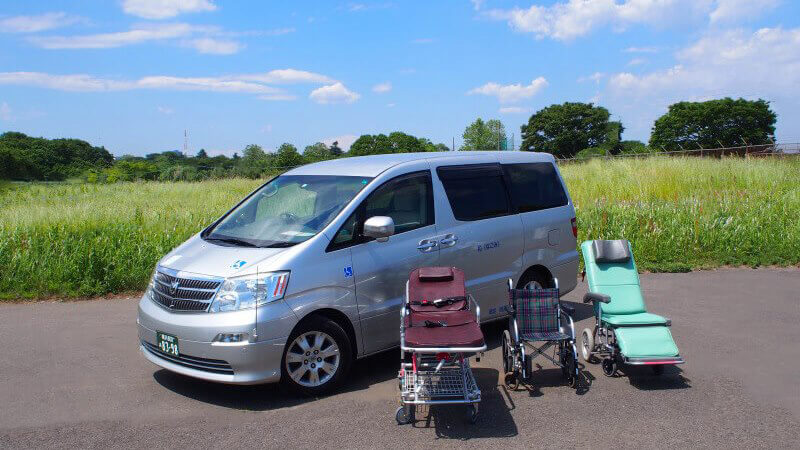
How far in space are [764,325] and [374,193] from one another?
5.37m

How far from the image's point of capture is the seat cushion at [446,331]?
5164mm

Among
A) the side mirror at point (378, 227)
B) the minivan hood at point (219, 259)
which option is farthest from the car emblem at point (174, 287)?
the side mirror at point (378, 227)

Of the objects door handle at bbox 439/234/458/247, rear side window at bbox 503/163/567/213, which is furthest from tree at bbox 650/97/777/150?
door handle at bbox 439/234/458/247

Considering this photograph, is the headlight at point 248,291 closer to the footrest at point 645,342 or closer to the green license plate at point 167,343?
the green license plate at point 167,343

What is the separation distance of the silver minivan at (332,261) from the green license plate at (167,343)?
0.01 meters

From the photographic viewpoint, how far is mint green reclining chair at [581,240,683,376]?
6.02 m

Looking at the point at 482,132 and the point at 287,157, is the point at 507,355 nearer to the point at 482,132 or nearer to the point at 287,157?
the point at 287,157

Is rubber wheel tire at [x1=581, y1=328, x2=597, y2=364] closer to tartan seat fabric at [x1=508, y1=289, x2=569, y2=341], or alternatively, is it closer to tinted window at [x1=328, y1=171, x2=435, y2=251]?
tartan seat fabric at [x1=508, y1=289, x2=569, y2=341]

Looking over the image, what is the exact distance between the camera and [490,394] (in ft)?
19.0

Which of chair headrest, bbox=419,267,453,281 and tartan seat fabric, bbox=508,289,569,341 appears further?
tartan seat fabric, bbox=508,289,569,341

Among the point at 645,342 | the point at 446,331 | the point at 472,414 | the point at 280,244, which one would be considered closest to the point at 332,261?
the point at 280,244

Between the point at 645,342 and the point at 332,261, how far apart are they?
119 inches

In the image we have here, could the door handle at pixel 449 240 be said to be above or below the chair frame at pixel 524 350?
above

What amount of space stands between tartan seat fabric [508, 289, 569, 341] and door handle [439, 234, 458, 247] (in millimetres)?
810
